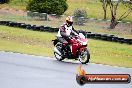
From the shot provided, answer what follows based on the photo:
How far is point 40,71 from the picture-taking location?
14.4m

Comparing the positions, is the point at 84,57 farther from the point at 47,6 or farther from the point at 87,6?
the point at 87,6

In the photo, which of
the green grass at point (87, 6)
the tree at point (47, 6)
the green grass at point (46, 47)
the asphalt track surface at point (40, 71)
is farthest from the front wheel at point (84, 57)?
the green grass at point (87, 6)

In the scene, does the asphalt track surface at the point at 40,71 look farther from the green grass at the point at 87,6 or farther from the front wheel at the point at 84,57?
the green grass at the point at 87,6

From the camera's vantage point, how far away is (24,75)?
13.2 m

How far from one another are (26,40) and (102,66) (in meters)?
9.94

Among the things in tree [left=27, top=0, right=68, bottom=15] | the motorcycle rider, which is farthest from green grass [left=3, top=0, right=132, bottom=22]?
the motorcycle rider

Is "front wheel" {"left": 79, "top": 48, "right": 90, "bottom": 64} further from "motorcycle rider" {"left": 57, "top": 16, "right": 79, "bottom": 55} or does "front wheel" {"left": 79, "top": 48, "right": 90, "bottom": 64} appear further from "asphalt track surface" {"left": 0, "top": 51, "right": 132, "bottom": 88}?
"motorcycle rider" {"left": 57, "top": 16, "right": 79, "bottom": 55}

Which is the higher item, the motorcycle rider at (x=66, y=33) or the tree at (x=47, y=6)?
the motorcycle rider at (x=66, y=33)

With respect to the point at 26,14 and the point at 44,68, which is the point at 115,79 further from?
the point at 26,14

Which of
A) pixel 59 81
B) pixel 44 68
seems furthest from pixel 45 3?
pixel 59 81

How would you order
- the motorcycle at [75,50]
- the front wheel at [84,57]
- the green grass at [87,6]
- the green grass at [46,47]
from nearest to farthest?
the front wheel at [84,57] → the motorcycle at [75,50] → the green grass at [46,47] → the green grass at [87,6]

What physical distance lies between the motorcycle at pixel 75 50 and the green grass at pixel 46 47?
150cm

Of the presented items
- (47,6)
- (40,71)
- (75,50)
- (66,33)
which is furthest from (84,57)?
(47,6)

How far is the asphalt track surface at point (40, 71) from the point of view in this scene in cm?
1185
